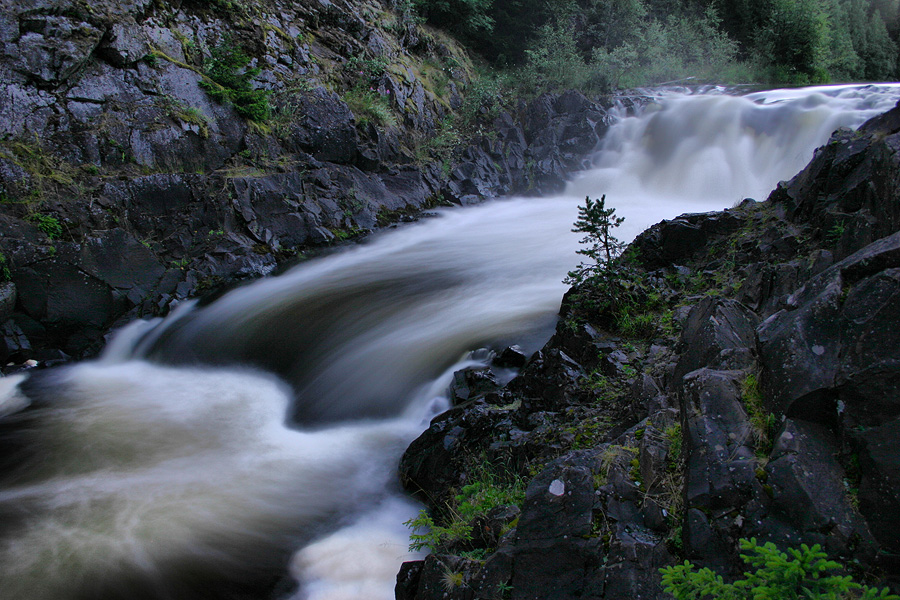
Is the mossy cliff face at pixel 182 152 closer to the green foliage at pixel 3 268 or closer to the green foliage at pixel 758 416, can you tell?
the green foliage at pixel 3 268

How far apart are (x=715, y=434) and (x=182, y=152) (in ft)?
33.4

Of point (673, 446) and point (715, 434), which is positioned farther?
point (673, 446)

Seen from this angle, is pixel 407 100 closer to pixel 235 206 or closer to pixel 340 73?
pixel 340 73

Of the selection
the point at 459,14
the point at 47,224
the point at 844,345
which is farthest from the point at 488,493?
the point at 459,14

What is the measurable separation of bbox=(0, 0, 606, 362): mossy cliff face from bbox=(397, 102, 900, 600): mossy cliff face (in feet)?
21.2

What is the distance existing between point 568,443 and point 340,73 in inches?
498

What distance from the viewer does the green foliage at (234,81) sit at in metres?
10.8

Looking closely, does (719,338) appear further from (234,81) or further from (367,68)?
(367,68)

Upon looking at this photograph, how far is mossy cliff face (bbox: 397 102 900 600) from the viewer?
7.50ft

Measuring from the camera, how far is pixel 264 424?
21.2 ft

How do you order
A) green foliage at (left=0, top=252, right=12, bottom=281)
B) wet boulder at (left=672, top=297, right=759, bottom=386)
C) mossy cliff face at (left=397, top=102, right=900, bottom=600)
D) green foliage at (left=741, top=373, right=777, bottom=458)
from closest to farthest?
1. mossy cliff face at (left=397, top=102, right=900, bottom=600)
2. green foliage at (left=741, top=373, right=777, bottom=458)
3. wet boulder at (left=672, top=297, right=759, bottom=386)
4. green foliage at (left=0, top=252, right=12, bottom=281)

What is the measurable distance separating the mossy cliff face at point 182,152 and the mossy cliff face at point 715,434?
647 cm

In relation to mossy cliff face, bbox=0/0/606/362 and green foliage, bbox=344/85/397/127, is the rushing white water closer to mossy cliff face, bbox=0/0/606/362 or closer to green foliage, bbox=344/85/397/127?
mossy cliff face, bbox=0/0/606/362

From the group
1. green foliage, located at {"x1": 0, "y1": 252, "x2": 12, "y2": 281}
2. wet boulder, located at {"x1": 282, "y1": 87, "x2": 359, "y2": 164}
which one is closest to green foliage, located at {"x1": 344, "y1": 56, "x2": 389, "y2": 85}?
wet boulder, located at {"x1": 282, "y1": 87, "x2": 359, "y2": 164}
